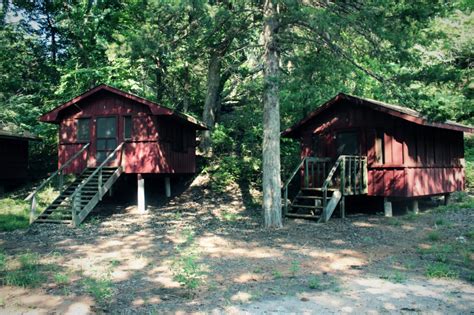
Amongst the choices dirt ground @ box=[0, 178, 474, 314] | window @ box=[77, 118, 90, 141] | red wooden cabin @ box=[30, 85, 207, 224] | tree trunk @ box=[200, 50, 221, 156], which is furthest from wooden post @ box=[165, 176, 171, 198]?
dirt ground @ box=[0, 178, 474, 314]

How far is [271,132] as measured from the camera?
12703mm

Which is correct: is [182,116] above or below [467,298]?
above

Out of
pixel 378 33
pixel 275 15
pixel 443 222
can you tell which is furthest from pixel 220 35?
pixel 443 222

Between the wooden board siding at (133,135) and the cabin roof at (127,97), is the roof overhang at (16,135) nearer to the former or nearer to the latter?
the cabin roof at (127,97)

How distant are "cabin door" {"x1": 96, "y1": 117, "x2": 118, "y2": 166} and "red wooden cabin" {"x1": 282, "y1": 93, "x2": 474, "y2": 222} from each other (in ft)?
24.1

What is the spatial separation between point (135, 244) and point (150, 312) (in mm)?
5279

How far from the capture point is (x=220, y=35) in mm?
14438

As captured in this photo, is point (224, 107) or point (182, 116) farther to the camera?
point (224, 107)

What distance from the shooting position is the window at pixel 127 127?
1764 centimetres

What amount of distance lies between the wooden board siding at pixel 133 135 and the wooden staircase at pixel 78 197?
0.56m

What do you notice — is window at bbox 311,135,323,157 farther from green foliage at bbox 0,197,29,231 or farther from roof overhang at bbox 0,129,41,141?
roof overhang at bbox 0,129,41,141

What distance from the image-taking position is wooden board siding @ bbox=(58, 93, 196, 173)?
683 inches

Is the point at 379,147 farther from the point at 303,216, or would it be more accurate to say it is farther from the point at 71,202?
the point at 71,202

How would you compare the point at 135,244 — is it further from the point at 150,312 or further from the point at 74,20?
the point at 74,20
